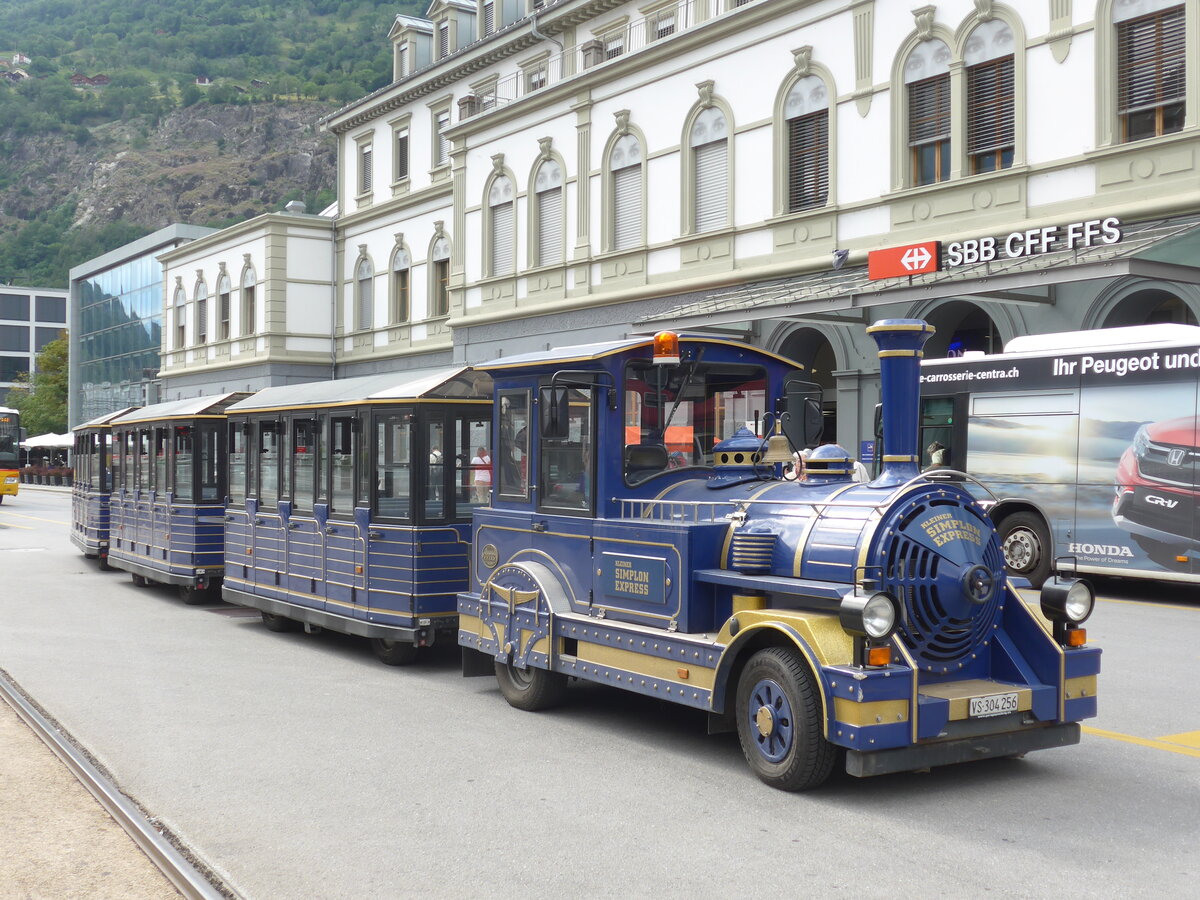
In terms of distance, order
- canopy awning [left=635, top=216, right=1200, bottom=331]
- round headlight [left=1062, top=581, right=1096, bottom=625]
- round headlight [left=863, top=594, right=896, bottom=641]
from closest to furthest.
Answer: round headlight [left=863, top=594, right=896, bottom=641] → round headlight [left=1062, top=581, right=1096, bottom=625] → canopy awning [left=635, top=216, right=1200, bottom=331]

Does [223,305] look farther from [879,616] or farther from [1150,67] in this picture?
[879,616]

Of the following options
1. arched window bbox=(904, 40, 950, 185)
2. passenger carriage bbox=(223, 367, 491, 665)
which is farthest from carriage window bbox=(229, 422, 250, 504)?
arched window bbox=(904, 40, 950, 185)

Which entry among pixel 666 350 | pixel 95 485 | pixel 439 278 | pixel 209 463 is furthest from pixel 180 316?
pixel 666 350

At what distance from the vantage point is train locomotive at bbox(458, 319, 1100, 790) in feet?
20.4

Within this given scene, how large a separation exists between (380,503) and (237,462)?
3.60 metres

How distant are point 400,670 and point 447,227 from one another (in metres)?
27.4

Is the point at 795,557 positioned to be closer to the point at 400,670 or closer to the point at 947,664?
the point at 947,664

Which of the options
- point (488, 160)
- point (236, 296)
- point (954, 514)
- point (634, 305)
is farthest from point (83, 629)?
point (236, 296)

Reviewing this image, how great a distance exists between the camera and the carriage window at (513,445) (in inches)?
340

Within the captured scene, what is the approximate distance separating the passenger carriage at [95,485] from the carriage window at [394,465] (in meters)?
9.98

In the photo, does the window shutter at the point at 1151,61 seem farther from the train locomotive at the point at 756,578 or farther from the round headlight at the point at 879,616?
the round headlight at the point at 879,616

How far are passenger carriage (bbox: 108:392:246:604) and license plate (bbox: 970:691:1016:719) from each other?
436 inches

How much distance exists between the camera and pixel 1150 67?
58.4 feet

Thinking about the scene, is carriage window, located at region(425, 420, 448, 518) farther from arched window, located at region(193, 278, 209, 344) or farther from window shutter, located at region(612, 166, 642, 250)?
arched window, located at region(193, 278, 209, 344)
